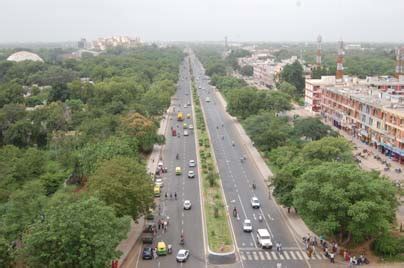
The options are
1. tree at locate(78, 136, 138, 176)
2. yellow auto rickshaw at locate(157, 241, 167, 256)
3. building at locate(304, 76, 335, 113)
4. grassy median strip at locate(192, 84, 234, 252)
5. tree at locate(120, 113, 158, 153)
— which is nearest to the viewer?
yellow auto rickshaw at locate(157, 241, 167, 256)

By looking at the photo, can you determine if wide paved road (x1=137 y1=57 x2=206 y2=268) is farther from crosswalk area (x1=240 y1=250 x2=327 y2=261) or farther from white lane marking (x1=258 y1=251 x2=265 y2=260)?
white lane marking (x1=258 y1=251 x2=265 y2=260)

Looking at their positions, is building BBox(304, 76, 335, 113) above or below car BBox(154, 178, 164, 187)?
above

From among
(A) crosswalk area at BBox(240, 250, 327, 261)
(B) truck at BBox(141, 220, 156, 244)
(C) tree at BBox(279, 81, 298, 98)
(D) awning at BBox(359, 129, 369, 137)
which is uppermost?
(C) tree at BBox(279, 81, 298, 98)

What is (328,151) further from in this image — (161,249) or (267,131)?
(161,249)

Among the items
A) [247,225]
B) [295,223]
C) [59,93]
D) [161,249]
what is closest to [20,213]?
[161,249]

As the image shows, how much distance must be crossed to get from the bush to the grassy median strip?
12164 millimetres

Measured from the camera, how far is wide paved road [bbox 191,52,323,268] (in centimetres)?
4122

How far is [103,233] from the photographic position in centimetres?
3425

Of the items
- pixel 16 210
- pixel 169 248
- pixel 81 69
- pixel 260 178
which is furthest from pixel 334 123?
pixel 81 69

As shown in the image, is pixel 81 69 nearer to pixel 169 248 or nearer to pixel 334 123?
pixel 334 123

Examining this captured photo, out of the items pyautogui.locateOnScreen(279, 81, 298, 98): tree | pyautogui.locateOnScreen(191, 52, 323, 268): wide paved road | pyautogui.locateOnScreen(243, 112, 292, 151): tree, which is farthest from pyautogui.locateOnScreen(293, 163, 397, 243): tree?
pyautogui.locateOnScreen(279, 81, 298, 98): tree

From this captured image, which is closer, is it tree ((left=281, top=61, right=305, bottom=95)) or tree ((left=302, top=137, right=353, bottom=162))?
tree ((left=302, top=137, right=353, bottom=162))

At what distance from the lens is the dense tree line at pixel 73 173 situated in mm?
33250

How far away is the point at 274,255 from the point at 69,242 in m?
17.6
